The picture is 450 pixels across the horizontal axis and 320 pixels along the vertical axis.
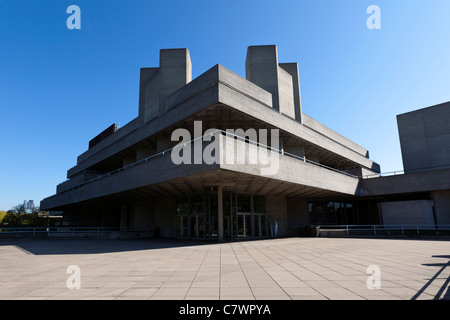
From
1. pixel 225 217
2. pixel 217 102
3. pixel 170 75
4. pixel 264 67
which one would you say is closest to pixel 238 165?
pixel 217 102

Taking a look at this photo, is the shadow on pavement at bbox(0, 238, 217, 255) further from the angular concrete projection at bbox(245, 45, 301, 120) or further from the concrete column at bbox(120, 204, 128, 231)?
the concrete column at bbox(120, 204, 128, 231)

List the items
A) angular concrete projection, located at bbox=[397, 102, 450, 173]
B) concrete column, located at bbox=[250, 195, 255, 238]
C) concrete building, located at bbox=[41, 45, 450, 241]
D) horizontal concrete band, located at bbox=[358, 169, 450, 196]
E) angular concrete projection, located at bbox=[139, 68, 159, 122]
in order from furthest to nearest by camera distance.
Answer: angular concrete projection, located at bbox=[397, 102, 450, 173] < angular concrete projection, located at bbox=[139, 68, 159, 122] < horizontal concrete band, located at bbox=[358, 169, 450, 196] < concrete column, located at bbox=[250, 195, 255, 238] < concrete building, located at bbox=[41, 45, 450, 241]

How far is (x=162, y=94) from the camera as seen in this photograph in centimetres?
2523

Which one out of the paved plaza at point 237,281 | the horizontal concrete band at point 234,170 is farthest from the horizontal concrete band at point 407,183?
the paved plaza at point 237,281

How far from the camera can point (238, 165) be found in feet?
51.7

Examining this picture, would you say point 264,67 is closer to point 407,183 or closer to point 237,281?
point 407,183

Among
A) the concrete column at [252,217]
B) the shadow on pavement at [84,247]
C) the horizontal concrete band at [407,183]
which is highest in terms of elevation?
the horizontal concrete band at [407,183]

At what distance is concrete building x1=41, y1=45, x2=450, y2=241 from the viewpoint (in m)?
18.0

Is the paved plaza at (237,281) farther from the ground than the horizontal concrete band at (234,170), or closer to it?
closer to it

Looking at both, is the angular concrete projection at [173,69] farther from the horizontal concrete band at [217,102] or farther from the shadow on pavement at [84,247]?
the shadow on pavement at [84,247]

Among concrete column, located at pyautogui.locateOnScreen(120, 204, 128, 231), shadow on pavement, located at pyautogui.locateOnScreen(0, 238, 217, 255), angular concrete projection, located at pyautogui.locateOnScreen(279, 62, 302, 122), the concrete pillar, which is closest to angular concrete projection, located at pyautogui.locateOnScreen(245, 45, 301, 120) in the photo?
the concrete pillar

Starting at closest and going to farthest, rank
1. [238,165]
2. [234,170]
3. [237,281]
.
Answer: [237,281] < [234,170] < [238,165]

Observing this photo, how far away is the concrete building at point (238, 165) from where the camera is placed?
1798 centimetres

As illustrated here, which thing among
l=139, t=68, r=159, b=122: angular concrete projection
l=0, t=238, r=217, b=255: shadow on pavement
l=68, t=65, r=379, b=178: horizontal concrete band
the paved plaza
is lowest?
l=0, t=238, r=217, b=255: shadow on pavement
